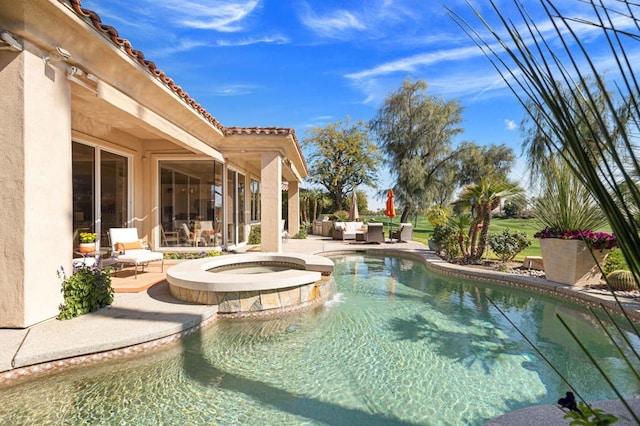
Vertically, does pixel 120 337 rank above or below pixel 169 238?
below

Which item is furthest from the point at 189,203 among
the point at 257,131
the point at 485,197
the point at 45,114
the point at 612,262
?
the point at 612,262

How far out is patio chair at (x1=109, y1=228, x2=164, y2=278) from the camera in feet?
24.8

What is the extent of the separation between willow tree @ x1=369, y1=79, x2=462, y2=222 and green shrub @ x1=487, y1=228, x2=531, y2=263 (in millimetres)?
14024

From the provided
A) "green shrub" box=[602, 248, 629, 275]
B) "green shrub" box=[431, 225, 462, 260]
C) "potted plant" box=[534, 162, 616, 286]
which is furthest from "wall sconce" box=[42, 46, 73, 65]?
"green shrub" box=[431, 225, 462, 260]

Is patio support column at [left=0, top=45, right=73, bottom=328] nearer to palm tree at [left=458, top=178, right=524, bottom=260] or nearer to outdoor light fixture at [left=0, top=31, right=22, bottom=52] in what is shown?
outdoor light fixture at [left=0, top=31, right=22, bottom=52]

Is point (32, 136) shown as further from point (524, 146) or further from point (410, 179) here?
point (410, 179)

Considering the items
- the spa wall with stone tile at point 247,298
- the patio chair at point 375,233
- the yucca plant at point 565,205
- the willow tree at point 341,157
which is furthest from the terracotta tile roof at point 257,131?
the willow tree at point 341,157

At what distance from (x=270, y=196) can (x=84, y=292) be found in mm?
6101

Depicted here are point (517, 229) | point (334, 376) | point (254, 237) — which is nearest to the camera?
point (334, 376)

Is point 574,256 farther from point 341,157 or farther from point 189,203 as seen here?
point 341,157

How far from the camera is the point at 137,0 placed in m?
8.62

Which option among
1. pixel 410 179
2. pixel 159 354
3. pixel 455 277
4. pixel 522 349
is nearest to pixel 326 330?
pixel 159 354

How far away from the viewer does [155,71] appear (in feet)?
21.6

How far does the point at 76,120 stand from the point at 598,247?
37.9ft
